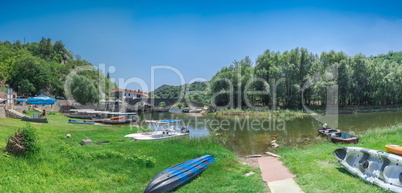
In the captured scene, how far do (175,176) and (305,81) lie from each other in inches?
2144

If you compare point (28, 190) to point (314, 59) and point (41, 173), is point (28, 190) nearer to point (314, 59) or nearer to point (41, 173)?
point (41, 173)

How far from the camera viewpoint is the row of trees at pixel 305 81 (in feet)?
177

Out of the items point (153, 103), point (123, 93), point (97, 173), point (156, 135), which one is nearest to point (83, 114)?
point (156, 135)

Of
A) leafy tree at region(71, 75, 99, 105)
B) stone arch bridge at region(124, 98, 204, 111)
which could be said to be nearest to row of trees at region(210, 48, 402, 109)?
stone arch bridge at region(124, 98, 204, 111)

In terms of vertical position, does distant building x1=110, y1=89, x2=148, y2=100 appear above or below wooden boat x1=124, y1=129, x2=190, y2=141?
above

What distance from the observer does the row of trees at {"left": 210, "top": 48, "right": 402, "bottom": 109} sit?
53875 mm

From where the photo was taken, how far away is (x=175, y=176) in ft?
28.9

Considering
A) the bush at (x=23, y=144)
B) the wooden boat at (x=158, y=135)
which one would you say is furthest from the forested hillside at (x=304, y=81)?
the bush at (x=23, y=144)

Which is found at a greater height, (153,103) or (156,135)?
(153,103)

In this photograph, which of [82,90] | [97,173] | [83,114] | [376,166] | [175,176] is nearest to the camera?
[376,166]

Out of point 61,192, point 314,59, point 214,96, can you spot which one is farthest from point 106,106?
point 314,59

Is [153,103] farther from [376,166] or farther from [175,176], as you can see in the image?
[376,166]

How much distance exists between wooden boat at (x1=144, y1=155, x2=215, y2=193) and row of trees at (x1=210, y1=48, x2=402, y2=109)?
47.7m

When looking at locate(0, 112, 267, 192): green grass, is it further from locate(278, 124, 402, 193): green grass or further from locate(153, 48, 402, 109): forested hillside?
locate(153, 48, 402, 109): forested hillside
